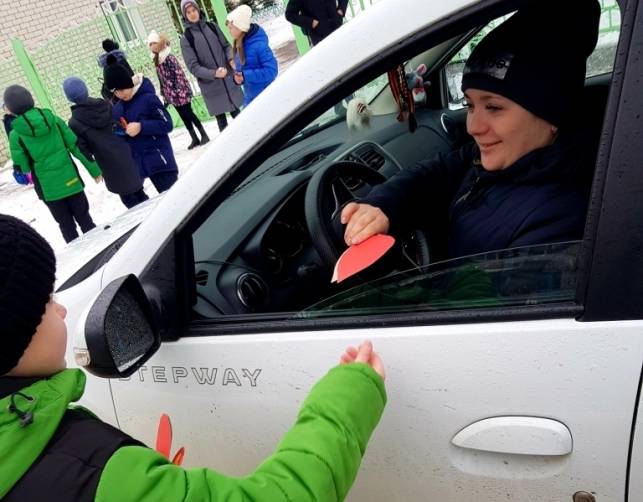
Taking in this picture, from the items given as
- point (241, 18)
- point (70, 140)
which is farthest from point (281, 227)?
point (241, 18)

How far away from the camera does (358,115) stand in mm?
2400

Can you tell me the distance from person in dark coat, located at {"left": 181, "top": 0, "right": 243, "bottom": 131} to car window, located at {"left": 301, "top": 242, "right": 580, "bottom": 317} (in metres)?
5.78

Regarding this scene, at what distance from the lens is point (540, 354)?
0.96 metres

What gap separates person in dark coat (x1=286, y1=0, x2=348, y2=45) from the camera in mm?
6363

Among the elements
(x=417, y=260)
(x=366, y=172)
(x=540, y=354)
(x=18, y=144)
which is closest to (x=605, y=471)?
(x=540, y=354)

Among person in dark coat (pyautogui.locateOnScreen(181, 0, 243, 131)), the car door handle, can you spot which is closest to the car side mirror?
the car door handle

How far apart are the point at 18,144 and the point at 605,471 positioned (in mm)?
4704

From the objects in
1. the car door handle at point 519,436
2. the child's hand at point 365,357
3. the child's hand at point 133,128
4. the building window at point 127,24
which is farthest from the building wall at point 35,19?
the car door handle at point 519,436

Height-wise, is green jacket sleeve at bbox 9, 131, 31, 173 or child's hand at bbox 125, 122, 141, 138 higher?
green jacket sleeve at bbox 9, 131, 31, 173

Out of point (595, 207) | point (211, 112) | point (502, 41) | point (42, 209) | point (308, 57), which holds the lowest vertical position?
point (42, 209)

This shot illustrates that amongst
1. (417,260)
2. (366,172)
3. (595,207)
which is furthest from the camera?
(366,172)

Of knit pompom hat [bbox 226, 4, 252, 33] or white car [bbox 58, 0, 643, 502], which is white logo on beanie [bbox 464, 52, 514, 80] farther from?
knit pompom hat [bbox 226, 4, 252, 33]

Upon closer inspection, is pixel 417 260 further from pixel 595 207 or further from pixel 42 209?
pixel 42 209

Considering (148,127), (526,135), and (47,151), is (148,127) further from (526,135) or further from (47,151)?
(526,135)
